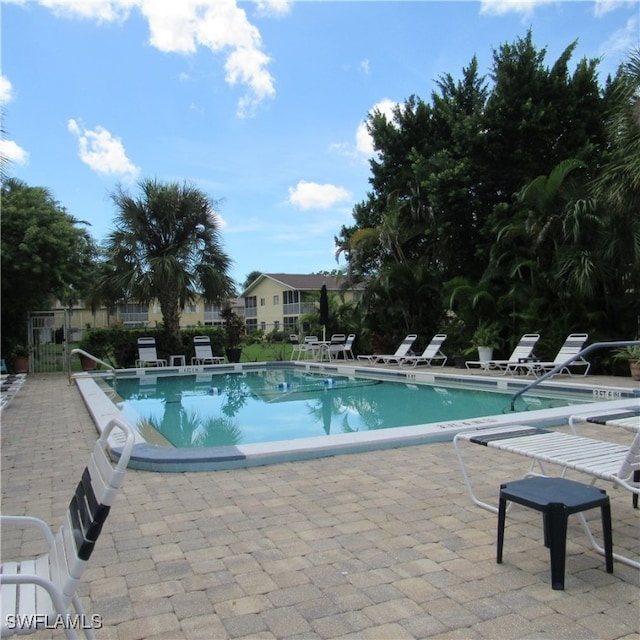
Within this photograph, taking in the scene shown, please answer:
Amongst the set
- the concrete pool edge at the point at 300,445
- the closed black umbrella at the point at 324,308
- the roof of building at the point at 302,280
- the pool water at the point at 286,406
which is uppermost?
the roof of building at the point at 302,280

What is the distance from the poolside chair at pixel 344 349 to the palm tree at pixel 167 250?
4.09m

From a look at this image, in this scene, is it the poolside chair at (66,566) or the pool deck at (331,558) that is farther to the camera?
the pool deck at (331,558)

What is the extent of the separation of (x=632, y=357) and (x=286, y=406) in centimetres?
693

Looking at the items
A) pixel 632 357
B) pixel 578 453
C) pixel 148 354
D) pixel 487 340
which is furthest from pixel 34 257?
pixel 632 357

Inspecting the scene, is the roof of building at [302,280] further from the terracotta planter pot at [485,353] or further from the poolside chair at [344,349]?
the terracotta planter pot at [485,353]

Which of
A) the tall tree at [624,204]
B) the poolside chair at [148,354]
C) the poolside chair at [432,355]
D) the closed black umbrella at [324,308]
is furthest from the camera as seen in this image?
the closed black umbrella at [324,308]

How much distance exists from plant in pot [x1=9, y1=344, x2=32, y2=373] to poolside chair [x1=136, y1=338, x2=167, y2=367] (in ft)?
10.0

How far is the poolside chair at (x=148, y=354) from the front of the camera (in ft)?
53.2

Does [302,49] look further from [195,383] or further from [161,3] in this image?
[195,383]

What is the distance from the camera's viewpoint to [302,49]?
11.2m

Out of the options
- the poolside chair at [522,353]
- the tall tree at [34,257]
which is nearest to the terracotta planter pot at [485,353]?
the poolside chair at [522,353]

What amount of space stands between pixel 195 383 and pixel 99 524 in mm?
12962

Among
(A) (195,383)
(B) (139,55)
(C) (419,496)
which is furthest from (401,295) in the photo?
(C) (419,496)

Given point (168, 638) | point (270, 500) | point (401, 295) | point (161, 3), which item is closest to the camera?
point (168, 638)
